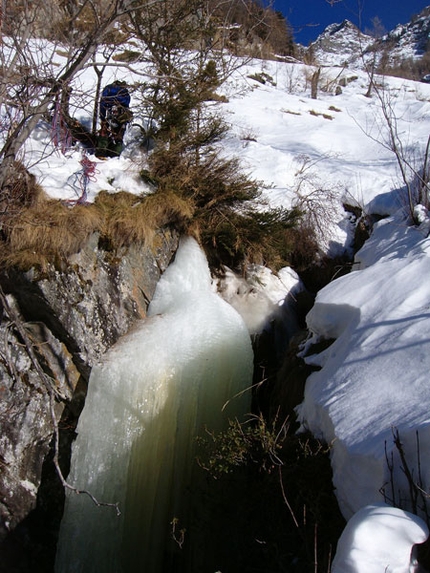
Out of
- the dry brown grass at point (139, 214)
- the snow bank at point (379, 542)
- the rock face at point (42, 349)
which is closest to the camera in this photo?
the snow bank at point (379, 542)

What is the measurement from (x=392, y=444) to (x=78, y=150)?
4475mm

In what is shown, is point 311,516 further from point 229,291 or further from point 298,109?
point 298,109

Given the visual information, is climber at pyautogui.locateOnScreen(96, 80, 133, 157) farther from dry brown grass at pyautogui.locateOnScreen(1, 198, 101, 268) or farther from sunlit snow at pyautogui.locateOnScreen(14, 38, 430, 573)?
dry brown grass at pyautogui.locateOnScreen(1, 198, 101, 268)

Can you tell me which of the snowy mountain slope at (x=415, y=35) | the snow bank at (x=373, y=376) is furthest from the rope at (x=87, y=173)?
the snowy mountain slope at (x=415, y=35)

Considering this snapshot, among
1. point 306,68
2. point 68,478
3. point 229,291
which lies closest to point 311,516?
point 68,478

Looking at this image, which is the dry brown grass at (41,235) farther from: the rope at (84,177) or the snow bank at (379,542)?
the snow bank at (379,542)

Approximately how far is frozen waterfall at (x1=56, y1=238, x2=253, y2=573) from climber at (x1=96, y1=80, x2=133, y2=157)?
243cm

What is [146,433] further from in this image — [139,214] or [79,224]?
[139,214]

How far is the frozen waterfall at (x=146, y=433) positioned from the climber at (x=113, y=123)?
7.98 ft

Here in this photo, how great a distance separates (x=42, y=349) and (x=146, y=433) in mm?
1089

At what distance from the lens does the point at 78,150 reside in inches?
201

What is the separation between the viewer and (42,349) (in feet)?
12.0

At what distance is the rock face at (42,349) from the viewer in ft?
11.4

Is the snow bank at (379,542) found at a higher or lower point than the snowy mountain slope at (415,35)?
lower
